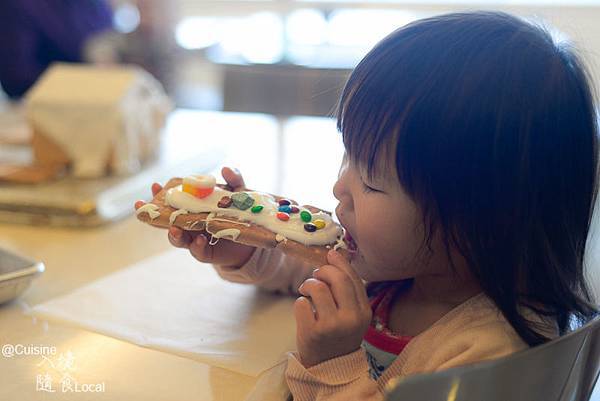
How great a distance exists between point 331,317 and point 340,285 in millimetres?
32

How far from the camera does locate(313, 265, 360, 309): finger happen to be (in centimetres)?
64

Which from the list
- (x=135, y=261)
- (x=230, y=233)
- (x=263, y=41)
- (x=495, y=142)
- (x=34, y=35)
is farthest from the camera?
Result: (x=263, y=41)

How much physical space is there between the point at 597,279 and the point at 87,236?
2.29 feet

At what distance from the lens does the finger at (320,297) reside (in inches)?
25.1

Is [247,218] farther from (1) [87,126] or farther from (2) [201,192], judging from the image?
(1) [87,126]

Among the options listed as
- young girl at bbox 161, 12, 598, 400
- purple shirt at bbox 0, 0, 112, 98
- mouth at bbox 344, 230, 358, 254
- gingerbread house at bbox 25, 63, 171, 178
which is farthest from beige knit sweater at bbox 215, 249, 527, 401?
purple shirt at bbox 0, 0, 112, 98

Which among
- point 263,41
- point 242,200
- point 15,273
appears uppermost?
point 242,200

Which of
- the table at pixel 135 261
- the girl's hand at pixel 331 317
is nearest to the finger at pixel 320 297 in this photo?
the girl's hand at pixel 331 317

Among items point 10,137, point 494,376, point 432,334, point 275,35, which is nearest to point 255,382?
point 432,334

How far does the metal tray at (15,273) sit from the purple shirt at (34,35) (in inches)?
57.3

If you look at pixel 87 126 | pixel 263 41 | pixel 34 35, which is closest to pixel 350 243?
pixel 87 126

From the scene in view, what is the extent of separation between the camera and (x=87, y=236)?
3.37 ft

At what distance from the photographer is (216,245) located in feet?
2.61

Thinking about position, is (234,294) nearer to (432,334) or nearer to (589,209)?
(432,334)
